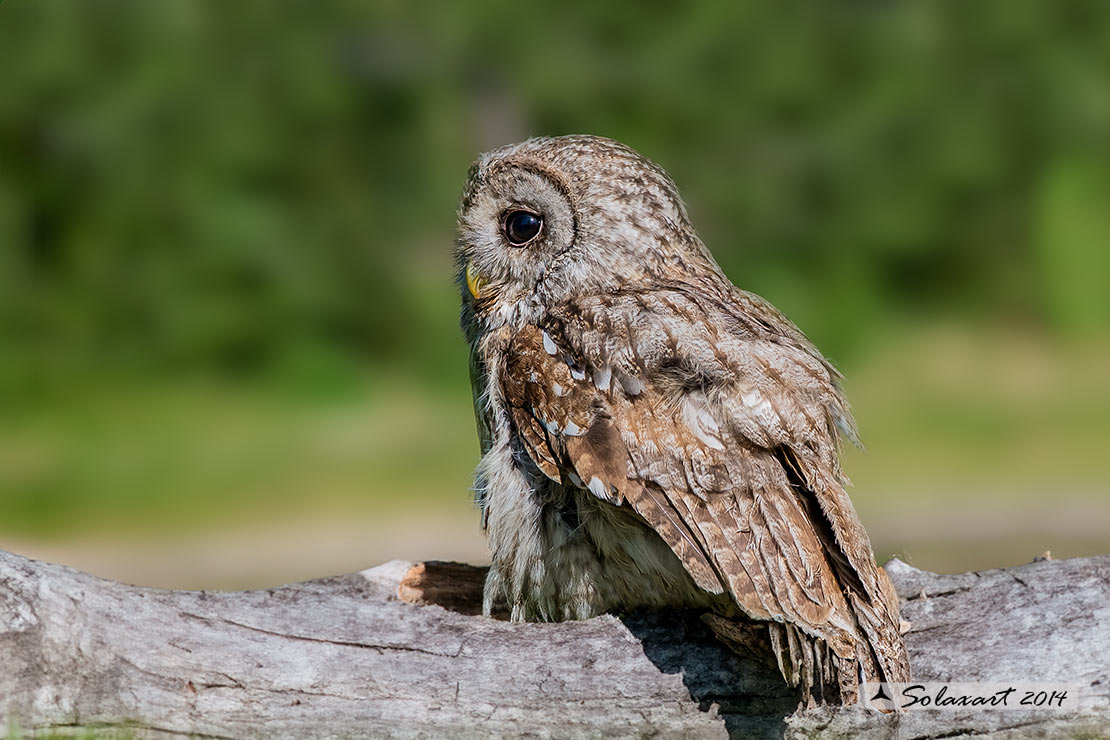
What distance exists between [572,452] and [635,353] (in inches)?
13.9

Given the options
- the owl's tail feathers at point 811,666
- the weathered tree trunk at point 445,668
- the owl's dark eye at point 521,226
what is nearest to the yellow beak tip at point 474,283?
the owl's dark eye at point 521,226

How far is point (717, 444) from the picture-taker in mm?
3400

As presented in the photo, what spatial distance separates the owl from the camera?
10.6ft

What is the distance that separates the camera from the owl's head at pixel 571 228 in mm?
4075

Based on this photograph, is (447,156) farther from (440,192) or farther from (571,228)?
(571,228)

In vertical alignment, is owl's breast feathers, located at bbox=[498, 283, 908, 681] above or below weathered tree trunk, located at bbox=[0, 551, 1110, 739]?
above

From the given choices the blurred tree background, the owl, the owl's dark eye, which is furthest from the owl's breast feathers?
the blurred tree background

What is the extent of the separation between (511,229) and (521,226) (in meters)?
0.04

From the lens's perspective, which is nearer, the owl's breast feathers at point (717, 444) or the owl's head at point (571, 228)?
the owl's breast feathers at point (717, 444)

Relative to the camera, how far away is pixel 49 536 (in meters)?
10.3

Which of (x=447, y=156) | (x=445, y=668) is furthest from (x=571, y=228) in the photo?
(x=447, y=156)

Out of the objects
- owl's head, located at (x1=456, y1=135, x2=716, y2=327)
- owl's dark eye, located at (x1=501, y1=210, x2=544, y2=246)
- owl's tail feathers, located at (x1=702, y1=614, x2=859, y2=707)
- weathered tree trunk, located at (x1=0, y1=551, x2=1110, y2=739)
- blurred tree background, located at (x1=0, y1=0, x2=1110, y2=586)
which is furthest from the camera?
blurred tree background, located at (x1=0, y1=0, x2=1110, y2=586)

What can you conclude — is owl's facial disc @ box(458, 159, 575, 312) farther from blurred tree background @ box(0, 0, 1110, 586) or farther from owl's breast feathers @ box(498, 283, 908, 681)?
blurred tree background @ box(0, 0, 1110, 586)

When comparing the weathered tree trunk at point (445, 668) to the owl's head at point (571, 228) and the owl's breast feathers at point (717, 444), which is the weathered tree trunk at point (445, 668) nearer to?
the owl's breast feathers at point (717, 444)
